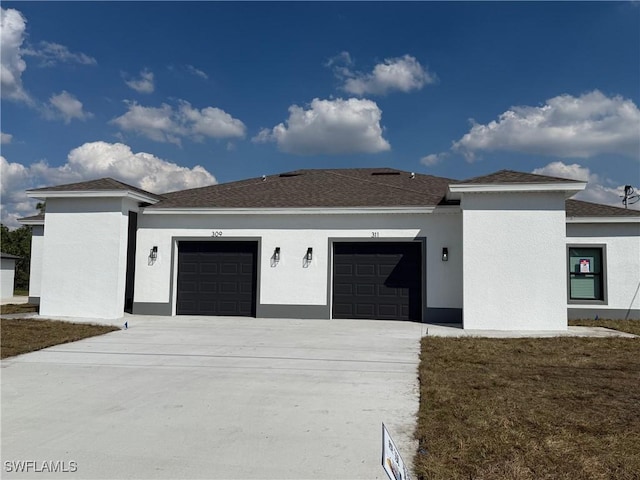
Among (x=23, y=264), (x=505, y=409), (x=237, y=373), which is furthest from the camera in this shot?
(x=23, y=264)

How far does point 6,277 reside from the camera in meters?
23.9

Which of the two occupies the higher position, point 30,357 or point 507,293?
point 507,293

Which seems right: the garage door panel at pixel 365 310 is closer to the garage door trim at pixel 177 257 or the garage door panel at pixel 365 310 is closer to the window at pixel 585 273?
the garage door trim at pixel 177 257

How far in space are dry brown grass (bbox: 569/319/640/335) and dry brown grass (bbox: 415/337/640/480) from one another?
3968 mm

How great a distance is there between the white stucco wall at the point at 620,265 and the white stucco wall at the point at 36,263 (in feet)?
66.4

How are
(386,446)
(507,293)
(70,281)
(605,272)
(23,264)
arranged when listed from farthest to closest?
(23,264), (605,272), (70,281), (507,293), (386,446)

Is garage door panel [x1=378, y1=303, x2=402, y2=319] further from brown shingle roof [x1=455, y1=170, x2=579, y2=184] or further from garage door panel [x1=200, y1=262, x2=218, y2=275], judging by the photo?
garage door panel [x1=200, y1=262, x2=218, y2=275]

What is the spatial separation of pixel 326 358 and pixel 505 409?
350 cm

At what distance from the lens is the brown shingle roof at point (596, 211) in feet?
46.3

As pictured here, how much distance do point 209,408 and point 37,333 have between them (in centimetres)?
702

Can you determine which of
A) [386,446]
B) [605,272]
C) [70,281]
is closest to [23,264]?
[70,281]

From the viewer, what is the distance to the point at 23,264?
34.9 metres

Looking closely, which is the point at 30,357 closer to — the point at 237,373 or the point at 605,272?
the point at 237,373

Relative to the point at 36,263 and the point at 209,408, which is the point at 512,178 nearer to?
the point at 209,408
